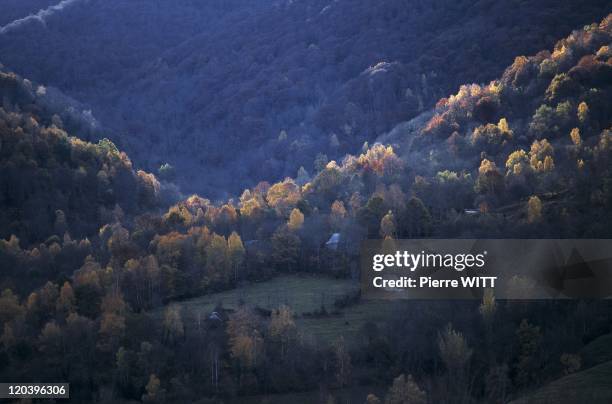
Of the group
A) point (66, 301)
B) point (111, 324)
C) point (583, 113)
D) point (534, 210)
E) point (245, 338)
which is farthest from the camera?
point (583, 113)

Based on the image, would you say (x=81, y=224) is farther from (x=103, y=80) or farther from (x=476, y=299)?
(x=103, y=80)

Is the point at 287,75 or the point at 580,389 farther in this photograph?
the point at 287,75

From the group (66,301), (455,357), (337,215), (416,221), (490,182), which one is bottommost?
(455,357)

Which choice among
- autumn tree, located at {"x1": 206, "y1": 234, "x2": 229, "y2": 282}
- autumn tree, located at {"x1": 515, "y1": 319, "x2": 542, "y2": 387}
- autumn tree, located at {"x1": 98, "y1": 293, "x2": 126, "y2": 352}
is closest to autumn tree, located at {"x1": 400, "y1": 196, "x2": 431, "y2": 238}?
autumn tree, located at {"x1": 206, "y1": 234, "x2": 229, "y2": 282}

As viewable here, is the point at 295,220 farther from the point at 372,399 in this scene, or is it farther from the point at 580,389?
the point at 580,389

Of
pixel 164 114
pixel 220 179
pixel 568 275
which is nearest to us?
pixel 568 275

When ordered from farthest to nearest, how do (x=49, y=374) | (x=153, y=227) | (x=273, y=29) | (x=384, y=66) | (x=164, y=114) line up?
(x=273, y=29) < (x=164, y=114) < (x=384, y=66) < (x=153, y=227) < (x=49, y=374)

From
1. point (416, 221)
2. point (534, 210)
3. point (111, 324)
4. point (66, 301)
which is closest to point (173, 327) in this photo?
point (111, 324)

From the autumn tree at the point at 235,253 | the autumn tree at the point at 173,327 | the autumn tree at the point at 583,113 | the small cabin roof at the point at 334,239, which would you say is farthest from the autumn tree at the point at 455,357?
the autumn tree at the point at 583,113

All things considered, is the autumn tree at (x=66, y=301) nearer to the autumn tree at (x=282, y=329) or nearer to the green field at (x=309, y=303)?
the green field at (x=309, y=303)

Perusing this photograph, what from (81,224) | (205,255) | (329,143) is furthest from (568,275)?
(329,143)
